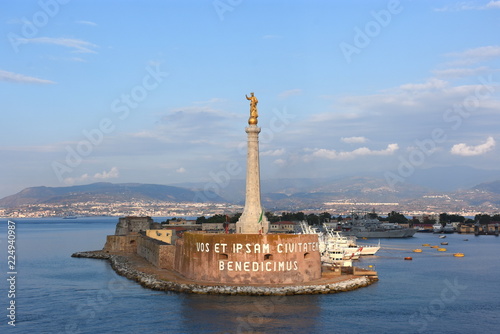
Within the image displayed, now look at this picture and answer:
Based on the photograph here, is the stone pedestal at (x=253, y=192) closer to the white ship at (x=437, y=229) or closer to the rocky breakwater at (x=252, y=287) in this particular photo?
the rocky breakwater at (x=252, y=287)

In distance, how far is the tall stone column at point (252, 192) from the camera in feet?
141

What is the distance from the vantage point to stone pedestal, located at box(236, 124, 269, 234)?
141ft

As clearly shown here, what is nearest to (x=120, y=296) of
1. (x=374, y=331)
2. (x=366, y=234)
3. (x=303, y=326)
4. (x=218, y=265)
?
(x=218, y=265)

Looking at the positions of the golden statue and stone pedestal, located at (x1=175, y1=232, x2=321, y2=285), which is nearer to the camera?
stone pedestal, located at (x1=175, y1=232, x2=321, y2=285)

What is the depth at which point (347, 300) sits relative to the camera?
1479 inches

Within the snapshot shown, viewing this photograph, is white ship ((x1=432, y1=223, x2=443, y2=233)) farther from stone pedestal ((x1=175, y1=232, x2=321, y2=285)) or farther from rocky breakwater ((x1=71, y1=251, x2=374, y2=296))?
stone pedestal ((x1=175, y1=232, x2=321, y2=285))

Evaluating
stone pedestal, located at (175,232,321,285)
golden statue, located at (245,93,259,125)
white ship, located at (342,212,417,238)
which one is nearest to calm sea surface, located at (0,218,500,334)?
stone pedestal, located at (175,232,321,285)

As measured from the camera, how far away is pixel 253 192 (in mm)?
43281

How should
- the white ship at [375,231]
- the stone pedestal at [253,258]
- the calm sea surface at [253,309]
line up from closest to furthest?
the calm sea surface at [253,309] → the stone pedestal at [253,258] → the white ship at [375,231]

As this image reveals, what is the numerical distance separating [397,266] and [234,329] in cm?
3416

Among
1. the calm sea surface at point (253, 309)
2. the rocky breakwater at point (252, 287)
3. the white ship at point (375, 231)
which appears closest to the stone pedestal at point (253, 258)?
the rocky breakwater at point (252, 287)

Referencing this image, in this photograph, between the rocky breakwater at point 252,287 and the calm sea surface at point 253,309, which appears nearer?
the calm sea surface at point 253,309

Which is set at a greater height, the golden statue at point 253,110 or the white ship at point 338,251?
the golden statue at point 253,110

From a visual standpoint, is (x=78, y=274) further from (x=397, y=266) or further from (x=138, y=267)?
(x=397, y=266)
